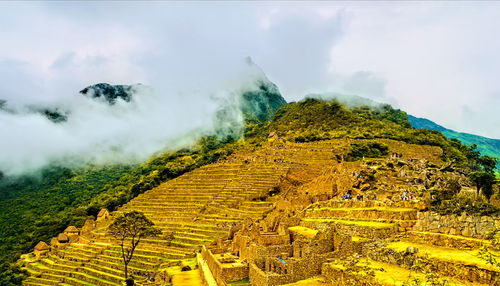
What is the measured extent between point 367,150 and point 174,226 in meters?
25.6

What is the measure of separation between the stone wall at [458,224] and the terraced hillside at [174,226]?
605 inches

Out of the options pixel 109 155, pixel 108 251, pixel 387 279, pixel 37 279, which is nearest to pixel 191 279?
pixel 387 279

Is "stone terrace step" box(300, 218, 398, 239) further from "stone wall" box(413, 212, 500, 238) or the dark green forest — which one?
the dark green forest

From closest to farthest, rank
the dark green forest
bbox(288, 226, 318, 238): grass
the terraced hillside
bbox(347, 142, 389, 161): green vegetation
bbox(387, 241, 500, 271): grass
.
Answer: bbox(387, 241, 500, 271): grass
bbox(288, 226, 318, 238): grass
the terraced hillside
bbox(347, 142, 389, 161): green vegetation
the dark green forest

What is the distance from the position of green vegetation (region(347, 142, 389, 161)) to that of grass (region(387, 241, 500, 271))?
114 ft

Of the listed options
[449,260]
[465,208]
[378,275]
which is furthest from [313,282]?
[465,208]

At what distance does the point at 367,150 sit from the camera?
49.8 m

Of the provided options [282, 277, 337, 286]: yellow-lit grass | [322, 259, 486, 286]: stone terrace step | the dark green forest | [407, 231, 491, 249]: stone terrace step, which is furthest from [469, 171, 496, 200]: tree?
the dark green forest

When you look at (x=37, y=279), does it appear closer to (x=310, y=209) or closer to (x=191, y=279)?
(x=191, y=279)

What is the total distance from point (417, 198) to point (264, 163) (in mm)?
31158

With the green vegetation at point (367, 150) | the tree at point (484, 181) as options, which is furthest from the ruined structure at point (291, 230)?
the tree at point (484, 181)

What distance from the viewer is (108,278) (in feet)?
102

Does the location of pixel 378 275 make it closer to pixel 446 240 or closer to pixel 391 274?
pixel 391 274

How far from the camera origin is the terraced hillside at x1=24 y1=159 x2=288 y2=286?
103 ft
